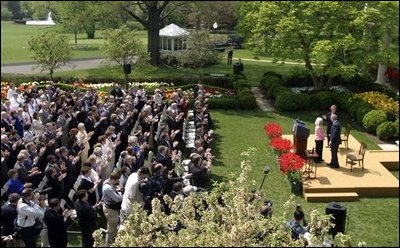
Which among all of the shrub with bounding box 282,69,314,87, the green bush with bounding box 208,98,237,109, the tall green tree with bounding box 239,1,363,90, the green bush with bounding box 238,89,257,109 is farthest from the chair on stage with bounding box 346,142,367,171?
the shrub with bounding box 282,69,314,87

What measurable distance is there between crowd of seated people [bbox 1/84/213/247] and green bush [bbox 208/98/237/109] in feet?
17.8

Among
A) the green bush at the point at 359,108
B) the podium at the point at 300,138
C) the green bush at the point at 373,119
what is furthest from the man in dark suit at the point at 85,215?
the green bush at the point at 359,108

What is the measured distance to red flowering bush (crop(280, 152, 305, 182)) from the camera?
1368 cm

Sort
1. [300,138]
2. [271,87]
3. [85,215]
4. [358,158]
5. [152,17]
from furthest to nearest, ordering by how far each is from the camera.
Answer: [152,17]
[271,87]
[300,138]
[358,158]
[85,215]

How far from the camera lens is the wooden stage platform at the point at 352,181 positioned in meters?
13.7

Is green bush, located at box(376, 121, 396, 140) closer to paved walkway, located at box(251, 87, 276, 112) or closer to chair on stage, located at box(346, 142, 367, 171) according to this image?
chair on stage, located at box(346, 142, 367, 171)

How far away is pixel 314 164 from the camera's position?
15.5 meters

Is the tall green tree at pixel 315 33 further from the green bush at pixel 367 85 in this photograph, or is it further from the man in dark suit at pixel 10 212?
the man in dark suit at pixel 10 212

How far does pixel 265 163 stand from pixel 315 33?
989 cm

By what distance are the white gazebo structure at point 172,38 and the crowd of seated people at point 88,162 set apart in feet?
74.4

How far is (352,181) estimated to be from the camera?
47.2ft

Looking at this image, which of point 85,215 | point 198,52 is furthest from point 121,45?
point 85,215

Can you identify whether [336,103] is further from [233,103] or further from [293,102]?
[233,103]

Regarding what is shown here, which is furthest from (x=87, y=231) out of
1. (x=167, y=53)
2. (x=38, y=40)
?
(x=167, y=53)
